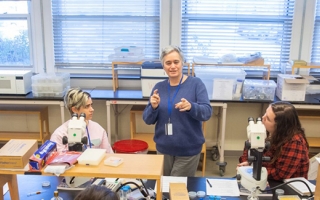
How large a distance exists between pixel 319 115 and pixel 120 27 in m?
2.68

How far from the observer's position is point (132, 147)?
134 inches

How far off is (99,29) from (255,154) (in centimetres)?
311

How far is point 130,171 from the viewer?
1.37 m

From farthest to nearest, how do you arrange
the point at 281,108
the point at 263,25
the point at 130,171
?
the point at 263,25 < the point at 281,108 < the point at 130,171

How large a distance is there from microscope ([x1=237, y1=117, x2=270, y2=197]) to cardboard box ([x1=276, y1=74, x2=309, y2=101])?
6.65 ft

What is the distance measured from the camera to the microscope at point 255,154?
1.53m

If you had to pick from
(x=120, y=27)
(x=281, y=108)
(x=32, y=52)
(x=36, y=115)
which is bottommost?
(x=36, y=115)

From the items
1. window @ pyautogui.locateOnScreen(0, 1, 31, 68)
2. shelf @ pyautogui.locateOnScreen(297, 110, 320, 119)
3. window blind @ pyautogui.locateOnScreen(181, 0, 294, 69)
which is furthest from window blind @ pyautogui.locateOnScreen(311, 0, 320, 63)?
window @ pyautogui.locateOnScreen(0, 1, 31, 68)

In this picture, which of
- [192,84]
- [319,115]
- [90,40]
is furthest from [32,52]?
[319,115]

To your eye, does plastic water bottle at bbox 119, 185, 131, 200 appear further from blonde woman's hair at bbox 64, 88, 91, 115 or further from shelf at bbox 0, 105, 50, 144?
shelf at bbox 0, 105, 50, 144

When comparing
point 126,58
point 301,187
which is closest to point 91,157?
point 301,187

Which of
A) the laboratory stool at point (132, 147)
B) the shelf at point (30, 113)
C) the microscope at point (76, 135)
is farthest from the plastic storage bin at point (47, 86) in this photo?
the microscope at point (76, 135)

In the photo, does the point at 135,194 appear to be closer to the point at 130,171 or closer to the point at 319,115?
the point at 130,171

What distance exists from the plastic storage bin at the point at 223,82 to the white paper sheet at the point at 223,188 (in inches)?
67.6
